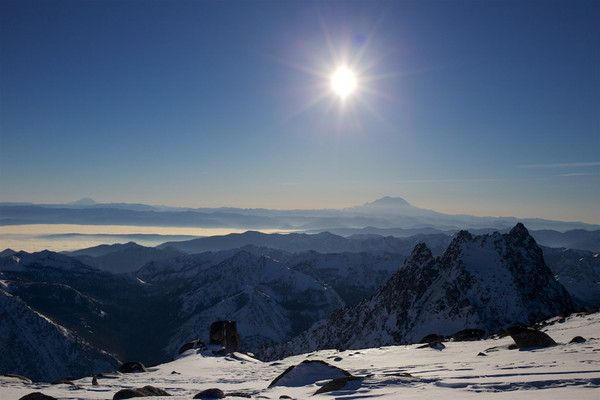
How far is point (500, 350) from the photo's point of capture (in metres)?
24.0

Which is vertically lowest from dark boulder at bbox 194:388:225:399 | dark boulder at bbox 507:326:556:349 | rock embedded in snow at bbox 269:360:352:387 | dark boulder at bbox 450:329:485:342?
dark boulder at bbox 450:329:485:342

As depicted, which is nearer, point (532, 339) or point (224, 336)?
point (532, 339)

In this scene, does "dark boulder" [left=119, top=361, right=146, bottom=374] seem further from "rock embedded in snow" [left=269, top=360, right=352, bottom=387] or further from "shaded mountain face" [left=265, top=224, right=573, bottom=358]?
"shaded mountain face" [left=265, top=224, right=573, bottom=358]

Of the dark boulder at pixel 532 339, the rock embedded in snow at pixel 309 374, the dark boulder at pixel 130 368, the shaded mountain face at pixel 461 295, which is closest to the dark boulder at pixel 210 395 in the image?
the rock embedded in snow at pixel 309 374

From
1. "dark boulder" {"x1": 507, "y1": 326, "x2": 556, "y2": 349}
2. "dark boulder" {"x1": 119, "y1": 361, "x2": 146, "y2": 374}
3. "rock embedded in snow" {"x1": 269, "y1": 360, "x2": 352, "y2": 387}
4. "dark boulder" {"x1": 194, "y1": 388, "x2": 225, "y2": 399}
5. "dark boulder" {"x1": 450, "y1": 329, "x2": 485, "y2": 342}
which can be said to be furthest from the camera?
"dark boulder" {"x1": 450, "y1": 329, "x2": 485, "y2": 342}

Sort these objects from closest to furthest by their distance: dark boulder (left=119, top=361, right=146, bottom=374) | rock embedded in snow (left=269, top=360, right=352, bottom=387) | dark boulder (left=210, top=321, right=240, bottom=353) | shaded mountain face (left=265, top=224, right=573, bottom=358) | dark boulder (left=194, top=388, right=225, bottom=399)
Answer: dark boulder (left=194, top=388, right=225, bottom=399) < rock embedded in snow (left=269, top=360, right=352, bottom=387) < dark boulder (left=119, top=361, right=146, bottom=374) < dark boulder (left=210, top=321, right=240, bottom=353) < shaded mountain face (left=265, top=224, right=573, bottom=358)

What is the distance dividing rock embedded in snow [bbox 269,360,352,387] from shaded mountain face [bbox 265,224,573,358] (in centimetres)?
10067

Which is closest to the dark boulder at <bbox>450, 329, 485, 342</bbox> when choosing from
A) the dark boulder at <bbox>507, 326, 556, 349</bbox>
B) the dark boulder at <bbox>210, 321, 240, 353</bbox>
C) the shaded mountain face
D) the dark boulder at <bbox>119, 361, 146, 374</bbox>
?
the dark boulder at <bbox>507, 326, 556, 349</bbox>

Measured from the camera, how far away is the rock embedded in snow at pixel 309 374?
20.0 m

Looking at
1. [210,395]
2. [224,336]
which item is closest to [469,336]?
[224,336]

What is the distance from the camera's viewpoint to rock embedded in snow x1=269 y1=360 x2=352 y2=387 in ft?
65.7

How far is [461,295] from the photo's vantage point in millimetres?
120812

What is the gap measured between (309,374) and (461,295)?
374 feet

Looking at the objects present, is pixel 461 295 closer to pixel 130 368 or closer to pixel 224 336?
pixel 224 336
